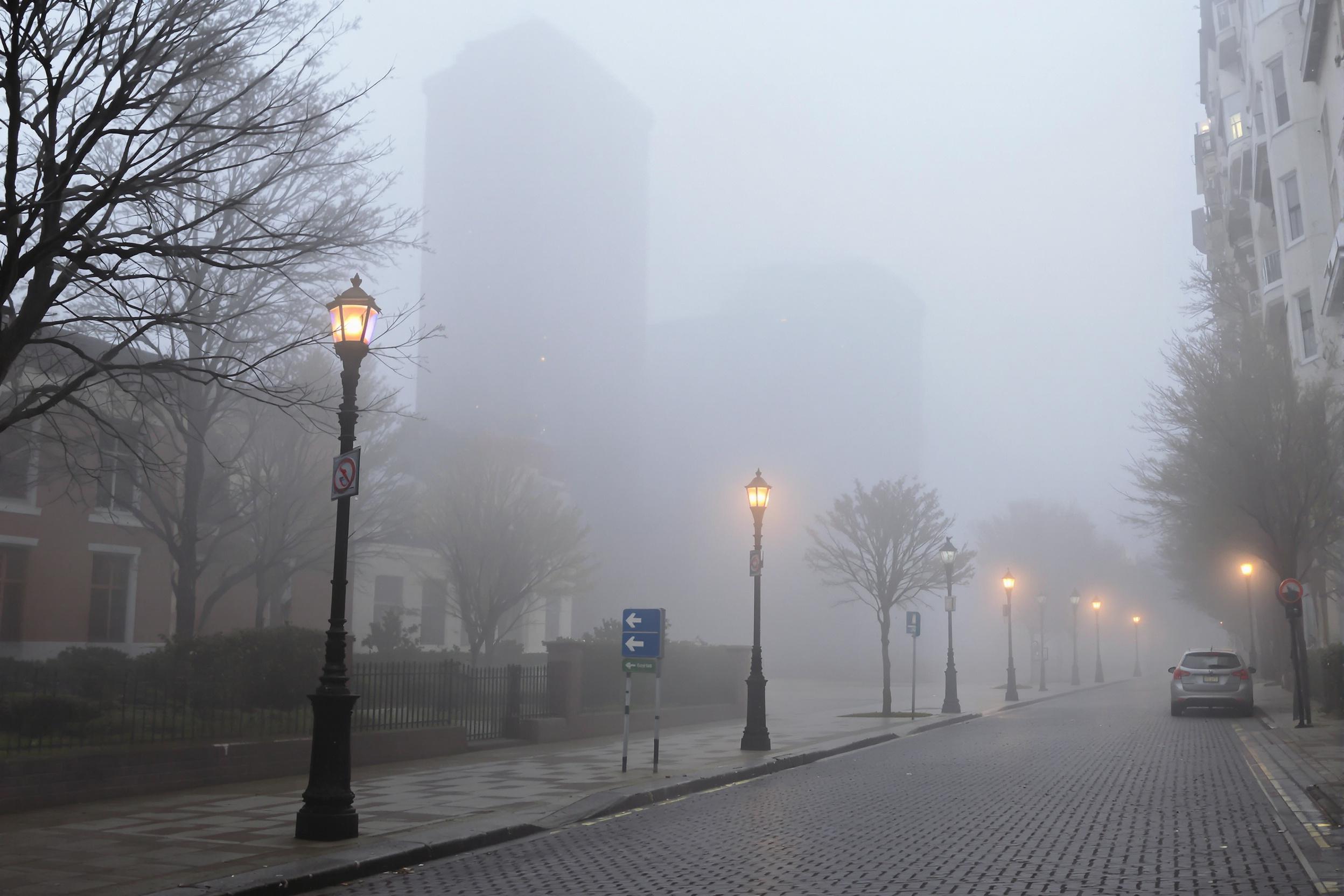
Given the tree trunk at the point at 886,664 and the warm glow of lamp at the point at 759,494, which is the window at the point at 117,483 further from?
the tree trunk at the point at 886,664

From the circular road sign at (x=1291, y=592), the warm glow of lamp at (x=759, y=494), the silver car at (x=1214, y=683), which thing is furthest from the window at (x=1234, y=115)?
the warm glow of lamp at (x=759, y=494)

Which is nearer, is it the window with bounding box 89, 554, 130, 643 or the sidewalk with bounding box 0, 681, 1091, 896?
the sidewalk with bounding box 0, 681, 1091, 896

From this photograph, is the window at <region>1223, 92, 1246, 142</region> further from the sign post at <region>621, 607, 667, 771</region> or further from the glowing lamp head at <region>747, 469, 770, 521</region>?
the sign post at <region>621, 607, 667, 771</region>

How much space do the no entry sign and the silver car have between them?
23888 millimetres

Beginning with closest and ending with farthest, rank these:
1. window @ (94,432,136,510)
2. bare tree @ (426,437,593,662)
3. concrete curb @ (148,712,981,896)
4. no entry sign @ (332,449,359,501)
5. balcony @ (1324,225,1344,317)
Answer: concrete curb @ (148,712,981,896) → no entry sign @ (332,449,359,501) → balcony @ (1324,225,1344,317) → window @ (94,432,136,510) → bare tree @ (426,437,593,662)

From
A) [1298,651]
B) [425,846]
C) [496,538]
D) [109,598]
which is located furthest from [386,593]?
[425,846]

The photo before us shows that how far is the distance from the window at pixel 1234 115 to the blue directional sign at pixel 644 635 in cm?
4215

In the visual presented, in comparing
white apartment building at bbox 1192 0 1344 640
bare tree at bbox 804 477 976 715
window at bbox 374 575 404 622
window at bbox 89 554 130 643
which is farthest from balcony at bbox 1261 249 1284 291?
window at bbox 89 554 130 643

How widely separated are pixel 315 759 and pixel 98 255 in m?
5.40

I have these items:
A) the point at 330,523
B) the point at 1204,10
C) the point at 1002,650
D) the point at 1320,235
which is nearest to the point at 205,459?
the point at 330,523

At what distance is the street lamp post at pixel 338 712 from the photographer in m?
10.2

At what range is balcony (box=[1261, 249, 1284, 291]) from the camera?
40.9 m

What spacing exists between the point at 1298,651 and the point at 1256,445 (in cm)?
702

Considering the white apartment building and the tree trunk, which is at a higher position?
the white apartment building
